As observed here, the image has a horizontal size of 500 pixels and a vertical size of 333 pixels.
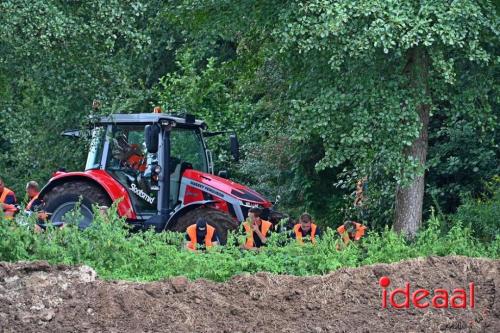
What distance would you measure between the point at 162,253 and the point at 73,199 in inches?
179

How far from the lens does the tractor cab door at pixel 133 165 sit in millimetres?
17359

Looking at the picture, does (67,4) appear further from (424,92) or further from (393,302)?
(393,302)

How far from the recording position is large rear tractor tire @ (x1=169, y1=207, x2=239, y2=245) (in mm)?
16438

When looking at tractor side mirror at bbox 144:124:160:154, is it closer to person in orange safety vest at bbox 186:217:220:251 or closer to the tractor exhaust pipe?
the tractor exhaust pipe

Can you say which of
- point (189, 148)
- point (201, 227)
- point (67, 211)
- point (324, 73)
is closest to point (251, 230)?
point (201, 227)

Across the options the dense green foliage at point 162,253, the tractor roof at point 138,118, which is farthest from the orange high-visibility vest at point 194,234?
the tractor roof at point 138,118

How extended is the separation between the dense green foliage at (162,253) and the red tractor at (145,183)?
3.29 m

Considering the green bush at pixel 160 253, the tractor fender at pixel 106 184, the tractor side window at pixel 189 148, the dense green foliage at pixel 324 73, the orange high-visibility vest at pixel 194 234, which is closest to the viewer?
the green bush at pixel 160 253

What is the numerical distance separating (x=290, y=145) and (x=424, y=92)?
20.4 feet

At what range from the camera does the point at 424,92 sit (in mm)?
16141

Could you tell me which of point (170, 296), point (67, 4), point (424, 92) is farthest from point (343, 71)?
point (170, 296)

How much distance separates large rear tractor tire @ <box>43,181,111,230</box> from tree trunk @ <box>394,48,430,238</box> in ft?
14.8

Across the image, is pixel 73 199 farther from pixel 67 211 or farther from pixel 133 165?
pixel 133 165

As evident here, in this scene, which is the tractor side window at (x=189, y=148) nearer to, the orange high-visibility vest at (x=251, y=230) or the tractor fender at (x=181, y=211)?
the tractor fender at (x=181, y=211)
